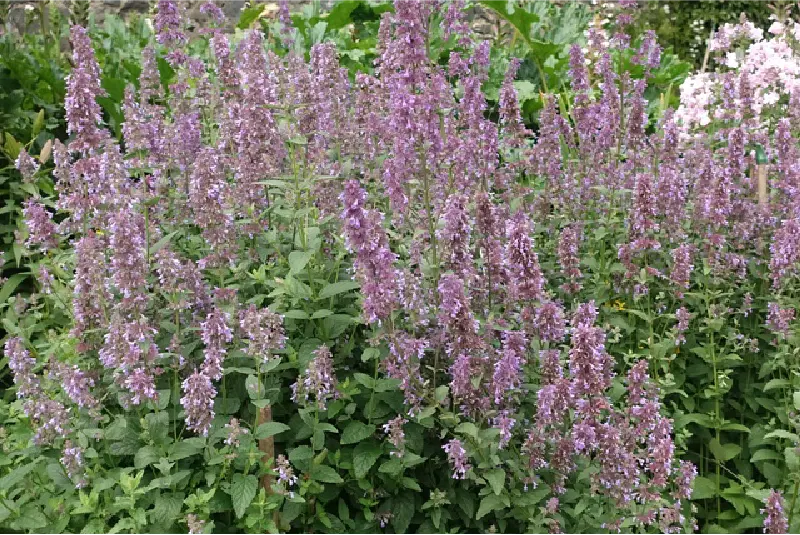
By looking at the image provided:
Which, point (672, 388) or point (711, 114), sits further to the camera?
point (711, 114)

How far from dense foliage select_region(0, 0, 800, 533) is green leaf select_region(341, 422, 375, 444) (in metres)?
0.01

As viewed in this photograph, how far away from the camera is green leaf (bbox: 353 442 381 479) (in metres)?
3.21

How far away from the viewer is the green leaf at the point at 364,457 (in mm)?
3205

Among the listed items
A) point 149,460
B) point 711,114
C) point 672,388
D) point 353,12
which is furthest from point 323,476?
point 353,12

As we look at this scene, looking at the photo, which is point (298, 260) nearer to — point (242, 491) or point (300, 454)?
point (300, 454)

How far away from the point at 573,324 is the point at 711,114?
3.10 m

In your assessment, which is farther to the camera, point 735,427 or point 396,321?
point 735,427

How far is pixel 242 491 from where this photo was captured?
9.98 feet

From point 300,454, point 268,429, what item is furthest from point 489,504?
point 268,429

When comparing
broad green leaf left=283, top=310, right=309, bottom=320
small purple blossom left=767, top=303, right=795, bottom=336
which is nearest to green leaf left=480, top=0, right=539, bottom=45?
small purple blossom left=767, top=303, right=795, bottom=336

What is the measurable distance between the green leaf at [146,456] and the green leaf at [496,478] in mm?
1141

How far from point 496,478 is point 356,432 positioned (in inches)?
22.2

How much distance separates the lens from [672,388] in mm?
3895

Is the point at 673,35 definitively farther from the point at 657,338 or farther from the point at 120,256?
the point at 120,256
